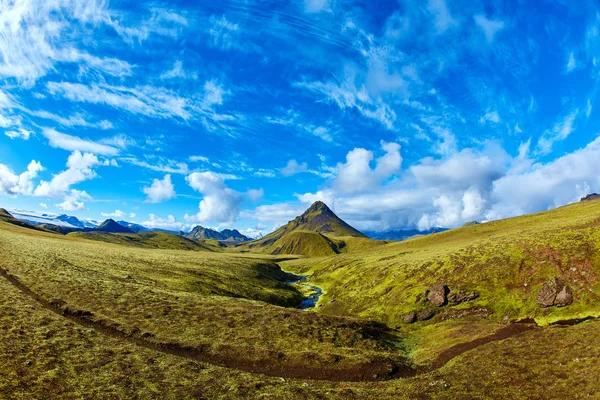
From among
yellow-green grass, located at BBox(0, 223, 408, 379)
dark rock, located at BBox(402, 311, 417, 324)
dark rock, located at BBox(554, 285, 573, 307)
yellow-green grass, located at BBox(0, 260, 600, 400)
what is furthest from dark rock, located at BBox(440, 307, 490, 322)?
yellow-green grass, located at BBox(0, 260, 600, 400)

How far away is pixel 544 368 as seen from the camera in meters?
30.8

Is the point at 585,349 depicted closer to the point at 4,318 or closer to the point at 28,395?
the point at 28,395

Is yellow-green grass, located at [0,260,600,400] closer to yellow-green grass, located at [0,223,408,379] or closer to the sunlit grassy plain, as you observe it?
the sunlit grassy plain

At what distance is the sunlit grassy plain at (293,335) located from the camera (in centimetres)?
2750

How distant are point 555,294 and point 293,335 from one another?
50460 mm

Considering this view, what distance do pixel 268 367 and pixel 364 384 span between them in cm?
1136

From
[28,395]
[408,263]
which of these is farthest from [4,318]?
[408,263]

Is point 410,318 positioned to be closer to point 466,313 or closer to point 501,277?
point 466,313

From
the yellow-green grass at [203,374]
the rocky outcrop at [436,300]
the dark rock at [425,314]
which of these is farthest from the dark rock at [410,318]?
the yellow-green grass at [203,374]

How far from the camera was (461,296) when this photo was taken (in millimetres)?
70625

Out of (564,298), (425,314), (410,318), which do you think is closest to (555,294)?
(564,298)

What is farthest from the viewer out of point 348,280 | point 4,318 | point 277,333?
point 348,280

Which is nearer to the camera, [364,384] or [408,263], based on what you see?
[364,384]

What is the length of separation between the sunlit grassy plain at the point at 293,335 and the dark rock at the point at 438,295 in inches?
140
